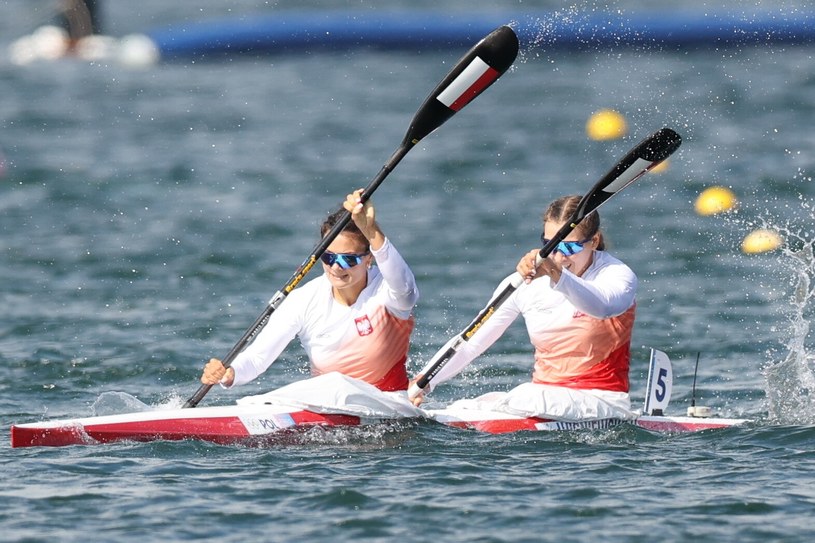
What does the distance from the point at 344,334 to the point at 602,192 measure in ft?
5.53

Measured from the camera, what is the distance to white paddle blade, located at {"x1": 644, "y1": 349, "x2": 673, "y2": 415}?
28.1ft

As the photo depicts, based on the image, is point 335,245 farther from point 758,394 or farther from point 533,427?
point 758,394

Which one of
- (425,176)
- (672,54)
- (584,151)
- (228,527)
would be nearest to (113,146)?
(425,176)

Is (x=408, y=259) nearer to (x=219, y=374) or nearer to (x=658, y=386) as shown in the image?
(x=658, y=386)

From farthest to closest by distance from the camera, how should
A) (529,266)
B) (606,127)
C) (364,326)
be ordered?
(606,127)
(364,326)
(529,266)

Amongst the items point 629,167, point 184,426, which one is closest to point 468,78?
point 629,167

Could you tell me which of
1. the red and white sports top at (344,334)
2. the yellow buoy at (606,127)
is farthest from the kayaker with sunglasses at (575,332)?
the yellow buoy at (606,127)

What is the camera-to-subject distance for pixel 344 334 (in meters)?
8.11

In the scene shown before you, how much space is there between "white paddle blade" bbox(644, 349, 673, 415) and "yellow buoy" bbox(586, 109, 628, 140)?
1159 cm

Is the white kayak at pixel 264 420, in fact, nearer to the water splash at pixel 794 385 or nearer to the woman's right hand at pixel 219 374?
the woman's right hand at pixel 219 374

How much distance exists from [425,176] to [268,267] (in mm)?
4859

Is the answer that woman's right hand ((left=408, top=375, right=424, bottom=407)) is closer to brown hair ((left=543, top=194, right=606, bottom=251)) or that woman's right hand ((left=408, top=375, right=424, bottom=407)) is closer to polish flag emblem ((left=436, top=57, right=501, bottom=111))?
brown hair ((left=543, top=194, right=606, bottom=251))

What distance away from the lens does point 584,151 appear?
19.6 metres

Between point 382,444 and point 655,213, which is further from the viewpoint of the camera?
point 655,213
